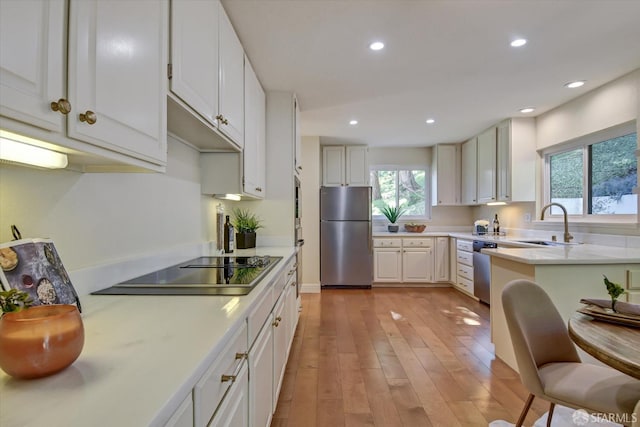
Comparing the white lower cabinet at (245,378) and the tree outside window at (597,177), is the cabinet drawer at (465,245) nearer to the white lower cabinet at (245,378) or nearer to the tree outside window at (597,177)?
the tree outside window at (597,177)

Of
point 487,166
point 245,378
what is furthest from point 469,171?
point 245,378

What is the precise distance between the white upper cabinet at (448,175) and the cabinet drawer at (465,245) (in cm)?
89

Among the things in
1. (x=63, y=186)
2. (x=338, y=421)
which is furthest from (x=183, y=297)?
(x=338, y=421)

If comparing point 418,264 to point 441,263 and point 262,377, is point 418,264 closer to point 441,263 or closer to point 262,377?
point 441,263

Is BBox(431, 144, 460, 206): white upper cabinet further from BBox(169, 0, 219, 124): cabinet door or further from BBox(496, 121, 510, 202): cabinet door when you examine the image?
BBox(169, 0, 219, 124): cabinet door

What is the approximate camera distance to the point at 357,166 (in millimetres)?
5328

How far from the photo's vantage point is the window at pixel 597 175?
2.92 meters

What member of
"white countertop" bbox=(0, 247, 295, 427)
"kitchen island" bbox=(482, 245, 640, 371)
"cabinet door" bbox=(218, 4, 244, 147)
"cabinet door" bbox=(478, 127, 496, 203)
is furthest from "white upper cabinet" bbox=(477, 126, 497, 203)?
"white countertop" bbox=(0, 247, 295, 427)

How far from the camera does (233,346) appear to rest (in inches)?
36.4

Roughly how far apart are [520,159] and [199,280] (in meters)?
4.07

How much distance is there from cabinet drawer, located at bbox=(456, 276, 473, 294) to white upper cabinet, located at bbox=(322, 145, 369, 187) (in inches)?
79.8

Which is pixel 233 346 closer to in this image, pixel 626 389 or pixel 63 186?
pixel 63 186

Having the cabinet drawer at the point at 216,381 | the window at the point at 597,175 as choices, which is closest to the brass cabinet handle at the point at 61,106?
the cabinet drawer at the point at 216,381

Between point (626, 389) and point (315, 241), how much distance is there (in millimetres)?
3791
